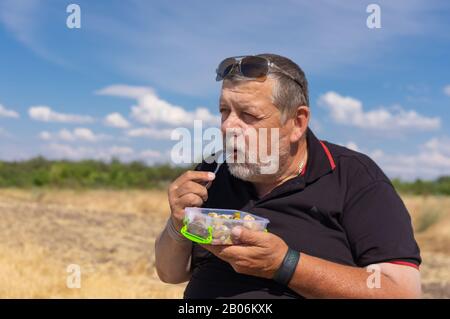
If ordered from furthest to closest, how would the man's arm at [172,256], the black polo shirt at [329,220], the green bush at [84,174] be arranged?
the green bush at [84,174]
the man's arm at [172,256]
the black polo shirt at [329,220]

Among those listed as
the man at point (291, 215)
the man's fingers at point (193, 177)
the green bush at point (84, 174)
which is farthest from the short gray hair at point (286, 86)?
the green bush at point (84, 174)

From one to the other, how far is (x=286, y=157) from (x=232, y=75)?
46 cm

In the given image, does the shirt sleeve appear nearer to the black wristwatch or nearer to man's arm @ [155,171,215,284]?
the black wristwatch

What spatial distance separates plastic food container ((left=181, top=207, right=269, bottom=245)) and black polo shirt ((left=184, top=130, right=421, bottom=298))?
263 millimetres

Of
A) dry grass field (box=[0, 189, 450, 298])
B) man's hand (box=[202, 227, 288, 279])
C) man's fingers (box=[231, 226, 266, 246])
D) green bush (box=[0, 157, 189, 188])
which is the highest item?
man's fingers (box=[231, 226, 266, 246])

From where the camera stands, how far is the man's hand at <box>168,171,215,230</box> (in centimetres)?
244

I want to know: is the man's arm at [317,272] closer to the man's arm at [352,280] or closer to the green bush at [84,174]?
the man's arm at [352,280]

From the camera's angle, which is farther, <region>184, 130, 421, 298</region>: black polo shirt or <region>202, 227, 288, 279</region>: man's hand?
<region>184, 130, 421, 298</region>: black polo shirt

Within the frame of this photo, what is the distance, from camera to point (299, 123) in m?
2.69

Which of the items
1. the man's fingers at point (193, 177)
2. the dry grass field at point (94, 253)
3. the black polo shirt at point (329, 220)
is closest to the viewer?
the black polo shirt at point (329, 220)

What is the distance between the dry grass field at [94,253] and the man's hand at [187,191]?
338 centimetres

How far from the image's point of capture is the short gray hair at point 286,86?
2588 mm

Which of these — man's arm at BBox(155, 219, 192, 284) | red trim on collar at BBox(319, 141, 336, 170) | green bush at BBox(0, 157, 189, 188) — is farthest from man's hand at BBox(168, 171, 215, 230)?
green bush at BBox(0, 157, 189, 188)

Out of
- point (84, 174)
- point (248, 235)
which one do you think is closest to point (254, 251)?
point (248, 235)
